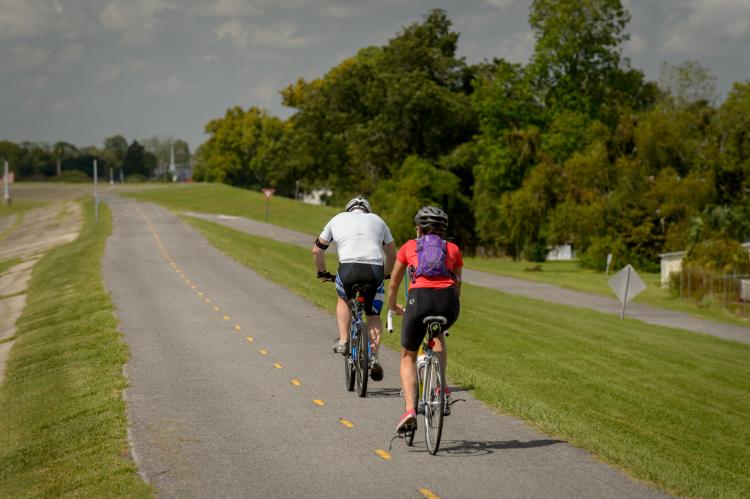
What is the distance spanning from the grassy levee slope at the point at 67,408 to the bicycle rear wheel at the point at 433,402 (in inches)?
94.3

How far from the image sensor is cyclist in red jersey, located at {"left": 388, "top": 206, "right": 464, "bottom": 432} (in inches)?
308

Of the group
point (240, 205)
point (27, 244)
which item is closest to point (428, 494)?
point (27, 244)

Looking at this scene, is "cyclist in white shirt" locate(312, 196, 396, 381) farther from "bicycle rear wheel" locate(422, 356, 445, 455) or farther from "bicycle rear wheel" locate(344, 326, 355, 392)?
"bicycle rear wheel" locate(422, 356, 445, 455)

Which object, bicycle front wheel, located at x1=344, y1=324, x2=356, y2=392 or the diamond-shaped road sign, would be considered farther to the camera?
the diamond-shaped road sign

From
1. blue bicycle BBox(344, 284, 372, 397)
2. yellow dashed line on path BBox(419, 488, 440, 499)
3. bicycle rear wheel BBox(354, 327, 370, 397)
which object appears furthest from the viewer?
bicycle rear wheel BBox(354, 327, 370, 397)

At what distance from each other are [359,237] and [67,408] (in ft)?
13.3

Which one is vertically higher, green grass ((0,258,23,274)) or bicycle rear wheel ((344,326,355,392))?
bicycle rear wheel ((344,326,355,392))

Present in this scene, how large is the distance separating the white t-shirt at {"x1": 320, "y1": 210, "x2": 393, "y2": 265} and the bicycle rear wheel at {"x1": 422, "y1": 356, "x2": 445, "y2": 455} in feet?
7.39

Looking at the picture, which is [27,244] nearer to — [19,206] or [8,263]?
[8,263]

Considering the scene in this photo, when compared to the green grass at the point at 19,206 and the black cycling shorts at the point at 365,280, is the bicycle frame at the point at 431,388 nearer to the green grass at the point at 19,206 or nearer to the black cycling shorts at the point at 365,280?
the black cycling shorts at the point at 365,280

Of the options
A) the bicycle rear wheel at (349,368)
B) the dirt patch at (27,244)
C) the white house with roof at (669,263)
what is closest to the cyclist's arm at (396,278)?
the bicycle rear wheel at (349,368)

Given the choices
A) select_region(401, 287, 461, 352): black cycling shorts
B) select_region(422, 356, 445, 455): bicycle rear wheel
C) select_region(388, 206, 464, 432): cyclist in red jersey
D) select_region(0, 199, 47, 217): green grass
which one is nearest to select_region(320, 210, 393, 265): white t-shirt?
select_region(388, 206, 464, 432): cyclist in red jersey

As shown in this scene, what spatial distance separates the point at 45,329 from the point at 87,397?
826 centimetres

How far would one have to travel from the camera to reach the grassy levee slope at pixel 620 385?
912 centimetres
